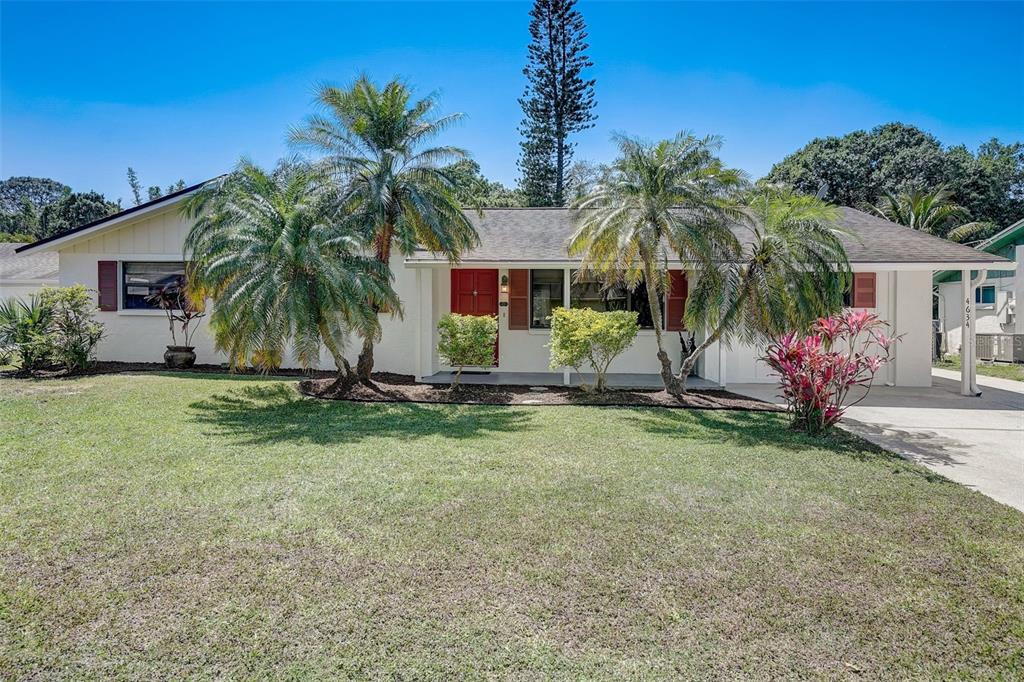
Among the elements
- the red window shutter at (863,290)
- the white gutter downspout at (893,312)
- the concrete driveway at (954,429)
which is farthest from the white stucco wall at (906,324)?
the concrete driveway at (954,429)

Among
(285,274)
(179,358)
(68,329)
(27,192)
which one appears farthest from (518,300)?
(27,192)

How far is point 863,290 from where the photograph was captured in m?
11.6

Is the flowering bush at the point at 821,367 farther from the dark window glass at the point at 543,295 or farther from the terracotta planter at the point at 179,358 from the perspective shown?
the terracotta planter at the point at 179,358

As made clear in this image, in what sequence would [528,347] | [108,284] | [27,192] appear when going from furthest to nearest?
[27,192] < [108,284] < [528,347]

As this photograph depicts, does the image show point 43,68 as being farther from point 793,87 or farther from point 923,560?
point 793,87

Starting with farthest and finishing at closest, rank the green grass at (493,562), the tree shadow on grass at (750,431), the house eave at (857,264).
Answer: the house eave at (857,264), the tree shadow on grass at (750,431), the green grass at (493,562)

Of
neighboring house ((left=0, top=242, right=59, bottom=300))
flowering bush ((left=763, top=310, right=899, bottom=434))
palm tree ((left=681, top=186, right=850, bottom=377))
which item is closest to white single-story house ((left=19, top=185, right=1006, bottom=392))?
palm tree ((left=681, top=186, right=850, bottom=377))

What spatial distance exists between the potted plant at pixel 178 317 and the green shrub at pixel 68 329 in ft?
4.89

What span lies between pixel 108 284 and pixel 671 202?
1333 cm

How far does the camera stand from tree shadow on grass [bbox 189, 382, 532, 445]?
701 centimetres

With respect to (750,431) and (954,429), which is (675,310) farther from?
(954,429)

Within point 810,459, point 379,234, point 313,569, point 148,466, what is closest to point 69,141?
point 379,234

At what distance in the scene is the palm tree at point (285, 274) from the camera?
849 centimetres

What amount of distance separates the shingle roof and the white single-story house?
21.4 feet
